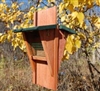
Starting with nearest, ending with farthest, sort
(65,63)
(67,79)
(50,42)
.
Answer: (50,42) < (67,79) < (65,63)

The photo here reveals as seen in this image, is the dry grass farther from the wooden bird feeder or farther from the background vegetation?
the wooden bird feeder

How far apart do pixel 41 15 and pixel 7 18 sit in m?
1.65

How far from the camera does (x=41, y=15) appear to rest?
1925 mm

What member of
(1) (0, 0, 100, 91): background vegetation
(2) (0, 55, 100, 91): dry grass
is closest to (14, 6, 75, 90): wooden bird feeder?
(1) (0, 0, 100, 91): background vegetation

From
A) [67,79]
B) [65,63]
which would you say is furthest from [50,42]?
[65,63]

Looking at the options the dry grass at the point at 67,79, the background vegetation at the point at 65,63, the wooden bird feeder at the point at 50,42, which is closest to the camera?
the wooden bird feeder at the point at 50,42

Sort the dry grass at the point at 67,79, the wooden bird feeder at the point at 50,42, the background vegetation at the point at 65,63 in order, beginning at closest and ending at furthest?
the wooden bird feeder at the point at 50,42, the background vegetation at the point at 65,63, the dry grass at the point at 67,79

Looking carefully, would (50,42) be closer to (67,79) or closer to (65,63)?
(67,79)

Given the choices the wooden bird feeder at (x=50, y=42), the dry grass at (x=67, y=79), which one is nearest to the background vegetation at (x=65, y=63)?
the dry grass at (x=67, y=79)

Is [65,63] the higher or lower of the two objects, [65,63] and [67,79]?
the higher

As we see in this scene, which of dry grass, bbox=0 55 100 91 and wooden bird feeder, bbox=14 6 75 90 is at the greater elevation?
wooden bird feeder, bbox=14 6 75 90

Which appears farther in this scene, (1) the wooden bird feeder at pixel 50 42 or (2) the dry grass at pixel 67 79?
(2) the dry grass at pixel 67 79

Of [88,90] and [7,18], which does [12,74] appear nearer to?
[88,90]

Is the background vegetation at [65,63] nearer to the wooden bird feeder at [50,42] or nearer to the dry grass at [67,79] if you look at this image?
the dry grass at [67,79]
